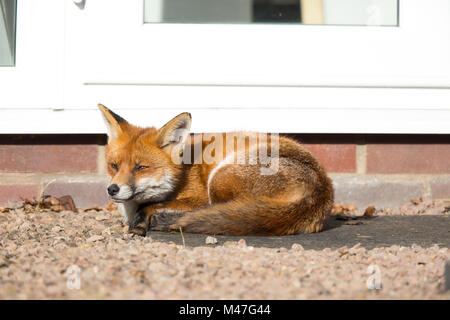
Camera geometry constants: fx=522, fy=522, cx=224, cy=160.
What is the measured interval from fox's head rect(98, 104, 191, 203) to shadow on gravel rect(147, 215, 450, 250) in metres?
0.36

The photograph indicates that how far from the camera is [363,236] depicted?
293 cm

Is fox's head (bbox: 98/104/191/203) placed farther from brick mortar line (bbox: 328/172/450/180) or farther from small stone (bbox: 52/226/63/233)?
brick mortar line (bbox: 328/172/450/180)

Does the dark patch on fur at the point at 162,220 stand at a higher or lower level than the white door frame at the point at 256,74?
lower

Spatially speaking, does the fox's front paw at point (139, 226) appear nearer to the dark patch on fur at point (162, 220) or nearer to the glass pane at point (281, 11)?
the dark patch on fur at point (162, 220)

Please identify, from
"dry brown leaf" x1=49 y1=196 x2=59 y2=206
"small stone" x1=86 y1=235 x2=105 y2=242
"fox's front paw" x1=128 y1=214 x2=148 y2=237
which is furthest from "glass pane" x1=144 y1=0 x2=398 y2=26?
"small stone" x1=86 y1=235 x2=105 y2=242

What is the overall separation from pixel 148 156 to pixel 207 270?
129 centimetres

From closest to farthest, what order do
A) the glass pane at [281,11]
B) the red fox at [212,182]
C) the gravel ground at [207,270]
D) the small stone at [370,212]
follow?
the gravel ground at [207,270]
the red fox at [212,182]
the small stone at [370,212]
the glass pane at [281,11]

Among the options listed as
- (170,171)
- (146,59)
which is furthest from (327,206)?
(146,59)

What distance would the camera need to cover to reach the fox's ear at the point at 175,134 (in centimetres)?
312

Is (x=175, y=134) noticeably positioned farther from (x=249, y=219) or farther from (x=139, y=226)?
(x=249, y=219)

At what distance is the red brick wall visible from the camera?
12.9ft

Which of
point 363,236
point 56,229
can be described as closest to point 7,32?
point 56,229

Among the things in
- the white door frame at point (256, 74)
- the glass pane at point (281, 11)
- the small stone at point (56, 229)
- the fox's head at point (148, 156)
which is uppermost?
the glass pane at point (281, 11)

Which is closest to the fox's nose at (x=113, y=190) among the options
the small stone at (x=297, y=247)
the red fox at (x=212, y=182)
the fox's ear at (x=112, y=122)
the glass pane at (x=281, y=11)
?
the red fox at (x=212, y=182)
